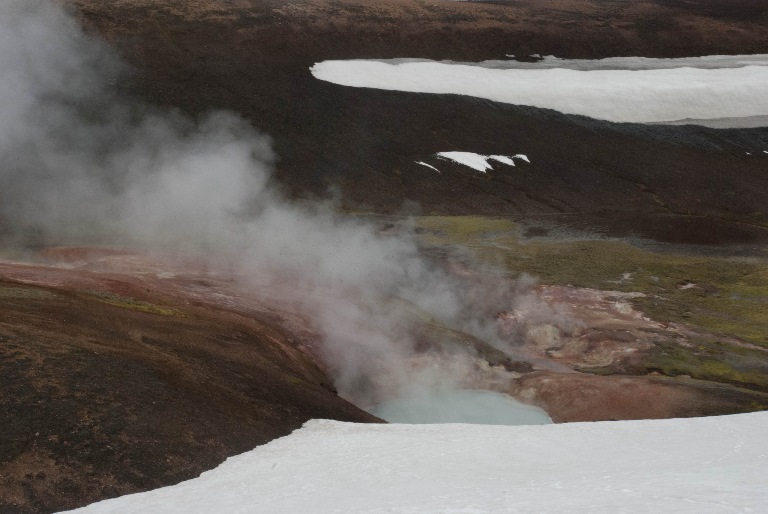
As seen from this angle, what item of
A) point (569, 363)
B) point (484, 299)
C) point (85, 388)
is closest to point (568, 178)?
point (484, 299)

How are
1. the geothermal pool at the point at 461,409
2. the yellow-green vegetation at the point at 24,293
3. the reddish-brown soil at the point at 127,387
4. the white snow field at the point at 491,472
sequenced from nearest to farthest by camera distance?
the white snow field at the point at 491,472 < the reddish-brown soil at the point at 127,387 < the yellow-green vegetation at the point at 24,293 < the geothermal pool at the point at 461,409

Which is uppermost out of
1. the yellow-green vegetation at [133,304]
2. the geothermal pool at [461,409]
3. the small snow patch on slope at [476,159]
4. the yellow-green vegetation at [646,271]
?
the small snow patch on slope at [476,159]

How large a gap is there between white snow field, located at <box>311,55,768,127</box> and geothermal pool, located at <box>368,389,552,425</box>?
89.3ft

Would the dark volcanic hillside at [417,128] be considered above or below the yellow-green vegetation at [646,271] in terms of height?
above

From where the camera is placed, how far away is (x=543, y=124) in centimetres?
4966

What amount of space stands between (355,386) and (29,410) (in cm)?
1041

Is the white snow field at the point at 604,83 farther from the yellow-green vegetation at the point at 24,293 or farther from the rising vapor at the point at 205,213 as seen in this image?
the yellow-green vegetation at the point at 24,293

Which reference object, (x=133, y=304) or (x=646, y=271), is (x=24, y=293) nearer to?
(x=133, y=304)

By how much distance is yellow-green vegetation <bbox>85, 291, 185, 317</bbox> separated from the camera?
23.7 m

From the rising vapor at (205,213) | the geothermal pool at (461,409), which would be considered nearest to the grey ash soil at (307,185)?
the geothermal pool at (461,409)

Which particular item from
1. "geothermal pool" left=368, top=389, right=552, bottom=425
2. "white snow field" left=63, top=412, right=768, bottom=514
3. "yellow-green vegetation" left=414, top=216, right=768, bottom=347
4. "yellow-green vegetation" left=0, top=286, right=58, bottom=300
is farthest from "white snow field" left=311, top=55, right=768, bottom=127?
"white snow field" left=63, top=412, right=768, bottom=514

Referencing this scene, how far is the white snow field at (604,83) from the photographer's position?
51000mm

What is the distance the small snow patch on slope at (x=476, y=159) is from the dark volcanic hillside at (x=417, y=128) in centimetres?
70

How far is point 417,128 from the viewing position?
46.6 metres
